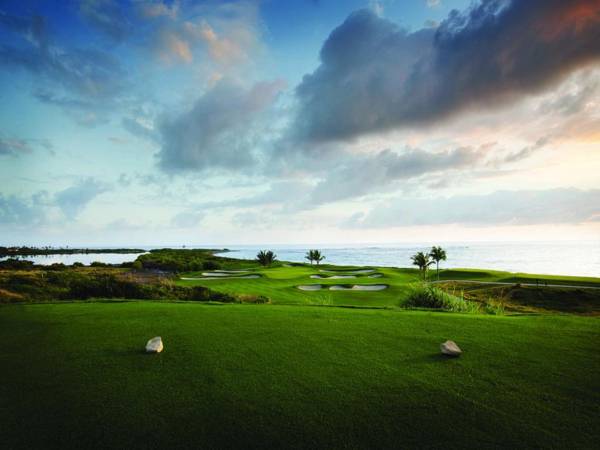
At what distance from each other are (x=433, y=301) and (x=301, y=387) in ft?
34.8

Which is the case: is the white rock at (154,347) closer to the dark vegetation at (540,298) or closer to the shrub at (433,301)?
Result: the shrub at (433,301)

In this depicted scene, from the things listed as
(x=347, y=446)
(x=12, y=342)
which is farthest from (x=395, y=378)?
(x=12, y=342)

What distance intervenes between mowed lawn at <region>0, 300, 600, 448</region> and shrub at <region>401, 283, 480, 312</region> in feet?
18.7

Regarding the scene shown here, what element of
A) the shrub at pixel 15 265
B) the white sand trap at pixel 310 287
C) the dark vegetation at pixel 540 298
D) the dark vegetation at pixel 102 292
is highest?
the shrub at pixel 15 265

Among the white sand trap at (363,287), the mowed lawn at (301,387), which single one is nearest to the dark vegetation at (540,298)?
the white sand trap at (363,287)

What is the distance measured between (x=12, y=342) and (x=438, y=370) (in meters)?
7.41

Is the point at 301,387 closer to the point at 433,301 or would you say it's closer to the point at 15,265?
the point at 433,301

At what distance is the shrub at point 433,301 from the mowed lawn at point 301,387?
570cm

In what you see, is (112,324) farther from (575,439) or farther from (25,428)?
(575,439)

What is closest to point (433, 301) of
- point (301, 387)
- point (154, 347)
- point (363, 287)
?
point (301, 387)

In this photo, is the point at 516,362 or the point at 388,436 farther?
→ the point at 516,362

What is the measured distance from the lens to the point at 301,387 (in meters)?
3.86

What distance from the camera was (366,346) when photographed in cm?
535

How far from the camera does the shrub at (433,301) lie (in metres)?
12.3
